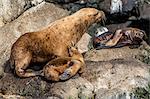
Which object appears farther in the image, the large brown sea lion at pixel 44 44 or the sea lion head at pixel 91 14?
the sea lion head at pixel 91 14

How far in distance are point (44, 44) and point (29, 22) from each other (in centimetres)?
135

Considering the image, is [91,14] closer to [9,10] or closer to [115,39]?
[115,39]

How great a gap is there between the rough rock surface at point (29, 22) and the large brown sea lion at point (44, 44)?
2.36ft

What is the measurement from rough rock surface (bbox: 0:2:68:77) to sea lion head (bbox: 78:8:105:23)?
66 cm

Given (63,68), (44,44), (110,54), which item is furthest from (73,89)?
(110,54)

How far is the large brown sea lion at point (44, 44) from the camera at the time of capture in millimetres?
8898

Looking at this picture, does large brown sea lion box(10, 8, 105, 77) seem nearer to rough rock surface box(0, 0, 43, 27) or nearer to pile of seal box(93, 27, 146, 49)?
pile of seal box(93, 27, 146, 49)

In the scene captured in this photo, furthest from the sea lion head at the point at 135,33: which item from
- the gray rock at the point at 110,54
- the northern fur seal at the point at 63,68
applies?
the northern fur seal at the point at 63,68

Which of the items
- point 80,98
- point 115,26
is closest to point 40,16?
point 115,26

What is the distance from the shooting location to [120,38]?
9703mm

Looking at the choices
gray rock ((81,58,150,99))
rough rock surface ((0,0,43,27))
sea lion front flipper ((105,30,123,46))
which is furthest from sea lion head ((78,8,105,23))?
rough rock surface ((0,0,43,27))

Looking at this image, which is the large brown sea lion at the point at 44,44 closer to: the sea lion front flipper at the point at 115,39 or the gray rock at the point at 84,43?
the gray rock at the point at 84,43

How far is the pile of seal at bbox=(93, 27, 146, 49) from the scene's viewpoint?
9633 millimetres

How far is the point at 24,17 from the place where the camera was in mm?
10406
